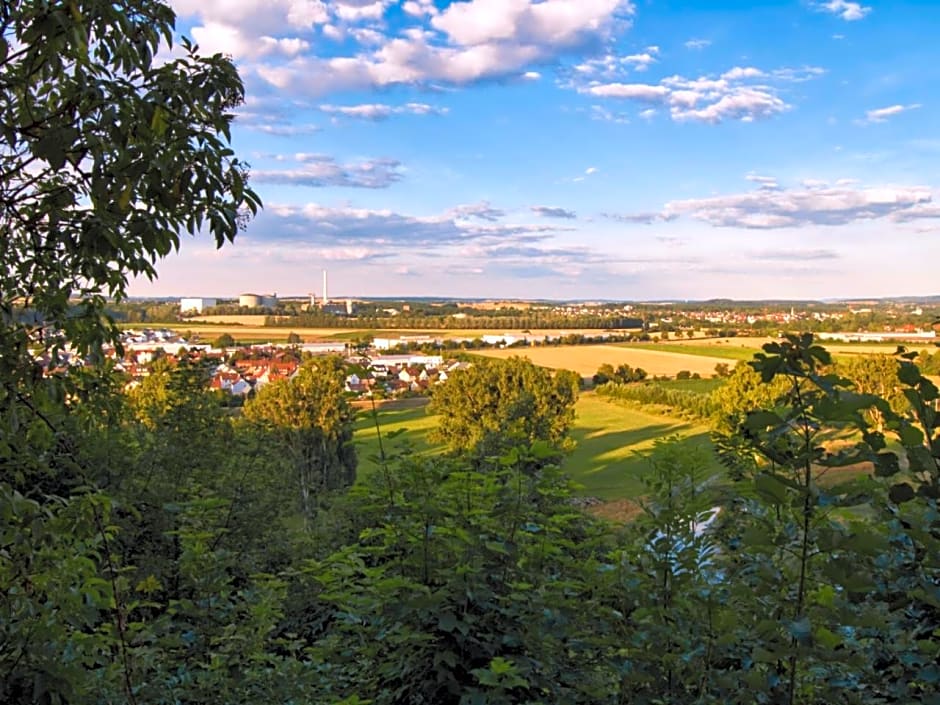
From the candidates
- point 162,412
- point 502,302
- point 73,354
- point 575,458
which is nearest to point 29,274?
point 73,354

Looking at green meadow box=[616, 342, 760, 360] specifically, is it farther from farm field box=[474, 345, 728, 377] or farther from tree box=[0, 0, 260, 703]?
tree box=[0, 0, 260, 703]

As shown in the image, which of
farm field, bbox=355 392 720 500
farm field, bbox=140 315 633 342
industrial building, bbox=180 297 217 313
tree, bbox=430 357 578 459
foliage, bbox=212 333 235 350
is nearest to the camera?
farm field, bbox=355 392 720 500

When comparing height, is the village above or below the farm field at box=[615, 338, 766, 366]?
above

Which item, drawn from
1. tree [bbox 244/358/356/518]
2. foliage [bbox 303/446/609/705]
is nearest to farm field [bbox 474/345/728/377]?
tree [bbox 244/358/356/518]

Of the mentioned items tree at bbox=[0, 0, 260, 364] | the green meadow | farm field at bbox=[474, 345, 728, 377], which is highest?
tree at bbox=[0, 0, 260, 364]

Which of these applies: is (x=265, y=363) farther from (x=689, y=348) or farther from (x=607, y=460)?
(x=689, y=348)

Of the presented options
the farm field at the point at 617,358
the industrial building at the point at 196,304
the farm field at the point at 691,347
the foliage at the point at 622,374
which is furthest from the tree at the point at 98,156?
the foliage at the point at 622,374

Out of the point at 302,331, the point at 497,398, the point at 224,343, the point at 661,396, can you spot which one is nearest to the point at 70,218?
the point at 224,343

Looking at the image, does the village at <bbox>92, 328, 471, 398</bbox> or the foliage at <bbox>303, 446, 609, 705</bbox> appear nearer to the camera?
the foliage at <bbox>303, 446, 609, 705</bbox>

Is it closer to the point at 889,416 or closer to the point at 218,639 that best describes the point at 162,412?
the point at 218,639
